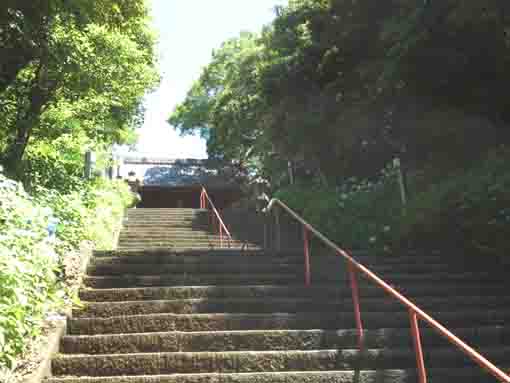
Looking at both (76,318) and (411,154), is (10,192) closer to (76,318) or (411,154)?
(76,318)

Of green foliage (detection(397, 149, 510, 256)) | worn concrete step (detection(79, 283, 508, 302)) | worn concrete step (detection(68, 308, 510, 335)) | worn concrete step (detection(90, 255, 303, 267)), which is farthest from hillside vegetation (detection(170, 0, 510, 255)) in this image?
worn concrete step (detection(90, 255, 303, 267))

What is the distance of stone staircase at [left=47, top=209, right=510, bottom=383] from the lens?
166 inches

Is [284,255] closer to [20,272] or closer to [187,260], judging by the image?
[187,260]

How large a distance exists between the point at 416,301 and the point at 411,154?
508cm

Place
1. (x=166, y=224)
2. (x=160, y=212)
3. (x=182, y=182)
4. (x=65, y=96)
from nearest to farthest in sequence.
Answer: (x=65, y=96)
(x=166, y=224)
(x=160, y=212)
(x=182, y=182)

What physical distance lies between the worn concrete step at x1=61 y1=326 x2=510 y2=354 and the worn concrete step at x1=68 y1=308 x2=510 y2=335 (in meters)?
0.21

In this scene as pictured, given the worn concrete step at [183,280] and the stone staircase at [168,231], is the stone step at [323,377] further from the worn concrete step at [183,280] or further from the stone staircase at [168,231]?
the stone staircase at [168,231]

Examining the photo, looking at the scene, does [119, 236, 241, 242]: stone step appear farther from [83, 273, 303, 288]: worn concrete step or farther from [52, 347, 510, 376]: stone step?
[52, 347, 510, 376]: stone step

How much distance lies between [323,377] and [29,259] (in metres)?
2.27

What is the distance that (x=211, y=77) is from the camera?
25859 millimetres

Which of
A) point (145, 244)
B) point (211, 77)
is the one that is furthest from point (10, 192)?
point (211, 77)

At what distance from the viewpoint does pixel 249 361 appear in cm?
430

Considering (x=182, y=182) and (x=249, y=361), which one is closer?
(x=249, y=361)

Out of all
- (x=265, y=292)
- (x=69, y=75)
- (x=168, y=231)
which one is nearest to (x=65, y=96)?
(x=69, y=75)
